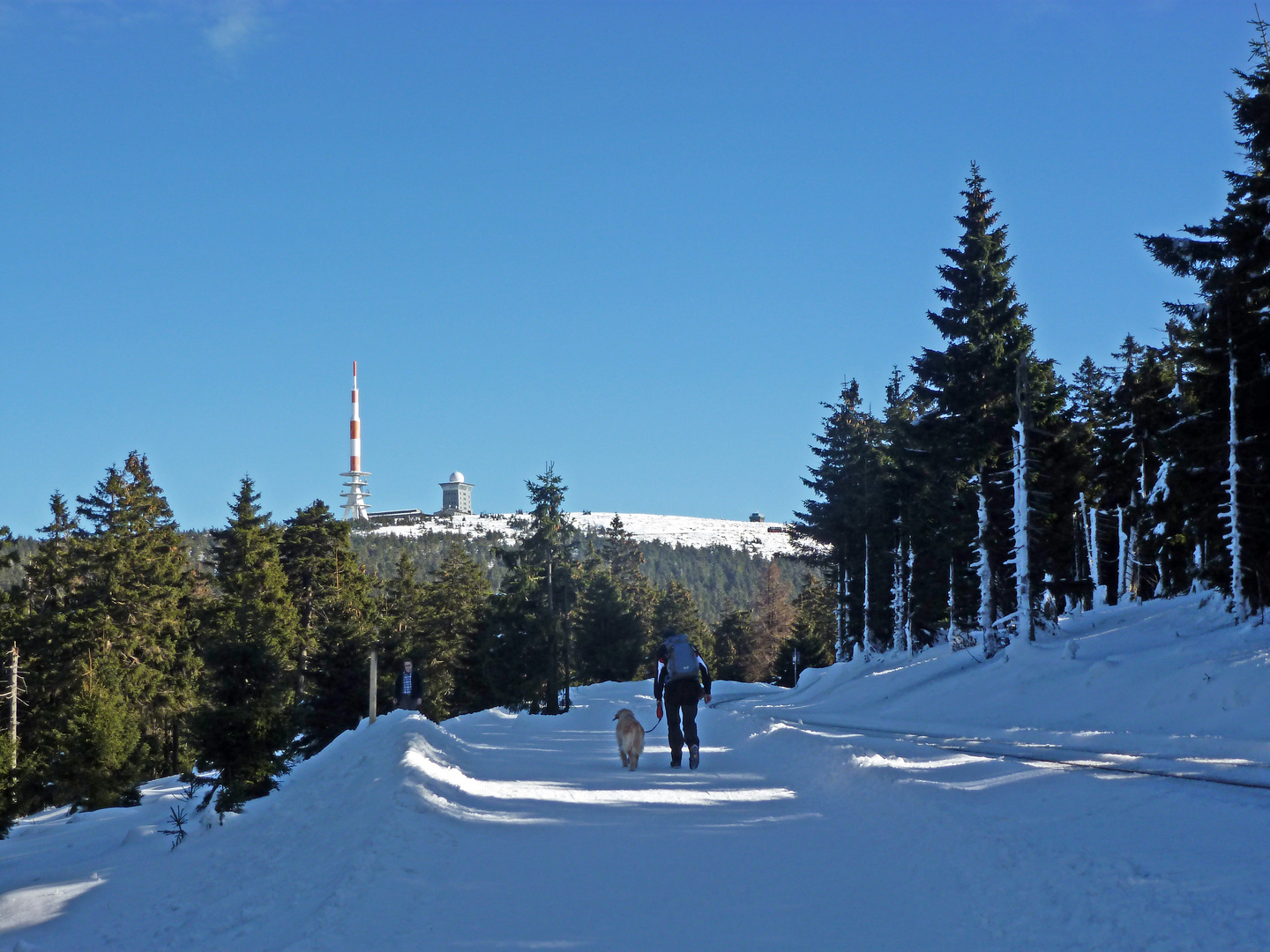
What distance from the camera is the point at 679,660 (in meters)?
14.0

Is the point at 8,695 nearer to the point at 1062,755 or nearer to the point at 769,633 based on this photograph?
the point at 1062,755

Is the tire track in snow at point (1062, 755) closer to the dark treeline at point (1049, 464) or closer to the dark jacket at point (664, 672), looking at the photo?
the dark jacket at point (664, 672)

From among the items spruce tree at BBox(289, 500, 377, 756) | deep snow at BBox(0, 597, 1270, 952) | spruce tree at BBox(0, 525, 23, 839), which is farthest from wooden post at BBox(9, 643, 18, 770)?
deep snow at BBox(0, 597, 1270, 952)

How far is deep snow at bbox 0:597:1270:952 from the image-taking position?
546cm

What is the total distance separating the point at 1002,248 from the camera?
113 ft

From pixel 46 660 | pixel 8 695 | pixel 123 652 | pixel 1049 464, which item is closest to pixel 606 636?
pixel 123 652

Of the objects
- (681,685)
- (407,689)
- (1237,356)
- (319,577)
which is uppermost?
(1237,356)

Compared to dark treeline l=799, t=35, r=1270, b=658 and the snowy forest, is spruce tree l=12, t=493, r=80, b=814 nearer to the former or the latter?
the snowy forest

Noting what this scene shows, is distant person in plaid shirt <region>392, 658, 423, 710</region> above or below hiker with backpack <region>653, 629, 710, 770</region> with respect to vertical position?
below

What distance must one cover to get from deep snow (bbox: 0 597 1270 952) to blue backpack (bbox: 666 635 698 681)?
4.26ft

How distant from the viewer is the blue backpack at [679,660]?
45.8 feet

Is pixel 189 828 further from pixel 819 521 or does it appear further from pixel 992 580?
pixel 819 521

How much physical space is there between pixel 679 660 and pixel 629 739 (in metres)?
1.23

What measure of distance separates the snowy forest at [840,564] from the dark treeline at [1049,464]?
0.32ft
